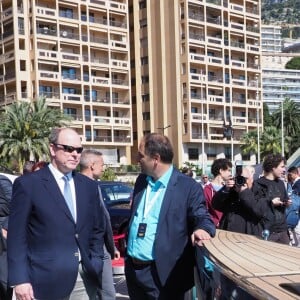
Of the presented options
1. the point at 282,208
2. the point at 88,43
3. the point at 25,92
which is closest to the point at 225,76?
the point at 88,43

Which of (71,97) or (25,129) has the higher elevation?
(71,97)

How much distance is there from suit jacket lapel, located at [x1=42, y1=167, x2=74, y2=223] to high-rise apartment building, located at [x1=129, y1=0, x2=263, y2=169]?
63.7 meters

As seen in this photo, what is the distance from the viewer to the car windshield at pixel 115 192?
36.7ft

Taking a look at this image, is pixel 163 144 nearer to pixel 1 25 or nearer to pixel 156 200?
pixel 156 200

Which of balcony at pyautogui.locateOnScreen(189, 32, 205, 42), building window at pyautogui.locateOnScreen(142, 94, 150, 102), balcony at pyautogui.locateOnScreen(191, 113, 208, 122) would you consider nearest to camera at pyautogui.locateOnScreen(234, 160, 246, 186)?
balcony at pyautogui.locateOnScreen(191, 113, 208, 122)

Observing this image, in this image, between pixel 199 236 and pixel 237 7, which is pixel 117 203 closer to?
pixel 199 236

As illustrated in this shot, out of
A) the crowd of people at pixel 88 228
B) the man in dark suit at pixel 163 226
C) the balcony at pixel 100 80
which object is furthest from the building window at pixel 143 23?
the man in dark suit at pixel 163 226

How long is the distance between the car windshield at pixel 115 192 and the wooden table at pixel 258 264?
6581 mm

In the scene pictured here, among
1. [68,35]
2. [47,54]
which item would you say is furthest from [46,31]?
[68,35]

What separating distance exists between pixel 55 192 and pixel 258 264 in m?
1.51

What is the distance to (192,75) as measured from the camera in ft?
226

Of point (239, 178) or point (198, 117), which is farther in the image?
point (198, 117)

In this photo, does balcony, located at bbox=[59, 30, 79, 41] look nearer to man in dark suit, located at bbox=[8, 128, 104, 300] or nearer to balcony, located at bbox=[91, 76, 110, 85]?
balcony, located at bbox=[91, 76, 110, 85]

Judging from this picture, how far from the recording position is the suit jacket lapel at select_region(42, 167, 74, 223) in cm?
414
